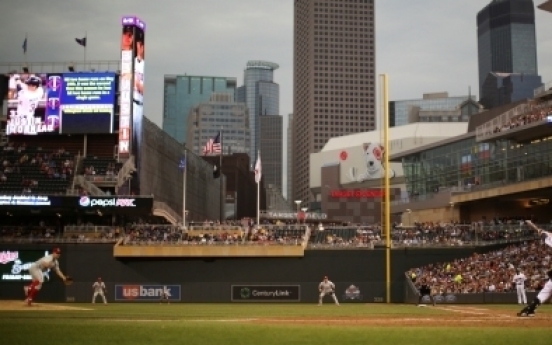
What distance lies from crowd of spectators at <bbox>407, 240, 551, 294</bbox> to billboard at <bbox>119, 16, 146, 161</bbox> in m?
27.7

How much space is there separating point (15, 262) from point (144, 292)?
9.98m

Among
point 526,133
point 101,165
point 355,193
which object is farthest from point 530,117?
point 355,193

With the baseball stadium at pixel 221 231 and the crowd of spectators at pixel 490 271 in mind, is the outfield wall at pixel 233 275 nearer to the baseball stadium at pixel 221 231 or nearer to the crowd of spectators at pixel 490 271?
the baseball stadium at pixel 221 231

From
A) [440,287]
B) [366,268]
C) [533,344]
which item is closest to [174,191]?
[366,268]

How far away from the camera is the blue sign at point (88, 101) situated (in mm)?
65875

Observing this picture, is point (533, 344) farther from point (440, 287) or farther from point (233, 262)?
point (233, 262)

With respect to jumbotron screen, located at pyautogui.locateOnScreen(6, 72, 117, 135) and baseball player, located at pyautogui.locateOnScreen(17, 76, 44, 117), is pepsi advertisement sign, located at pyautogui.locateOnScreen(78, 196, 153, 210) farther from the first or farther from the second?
baseball player, located at pyautogui.locateOnScreen(17, 76, 44, 117)

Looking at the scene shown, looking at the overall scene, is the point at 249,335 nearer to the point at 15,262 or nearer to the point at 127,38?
the point at 15,262

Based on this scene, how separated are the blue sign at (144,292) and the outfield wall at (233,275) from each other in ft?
0.24

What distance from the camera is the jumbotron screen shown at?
66.0 metres

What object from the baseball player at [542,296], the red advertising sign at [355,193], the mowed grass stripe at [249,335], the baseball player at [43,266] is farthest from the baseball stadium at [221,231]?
the red advertising sign at [355,193]

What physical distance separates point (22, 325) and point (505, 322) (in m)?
12.8

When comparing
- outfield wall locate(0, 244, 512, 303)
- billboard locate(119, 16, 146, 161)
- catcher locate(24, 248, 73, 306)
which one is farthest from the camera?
billboard locate(119, 16, 146, 161)

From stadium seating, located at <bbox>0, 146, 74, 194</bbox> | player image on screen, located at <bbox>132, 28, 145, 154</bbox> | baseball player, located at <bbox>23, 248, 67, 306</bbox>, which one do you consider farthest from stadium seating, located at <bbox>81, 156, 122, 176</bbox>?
baseball player, located at <bbox>23, 248, 67, 306</bbox>
